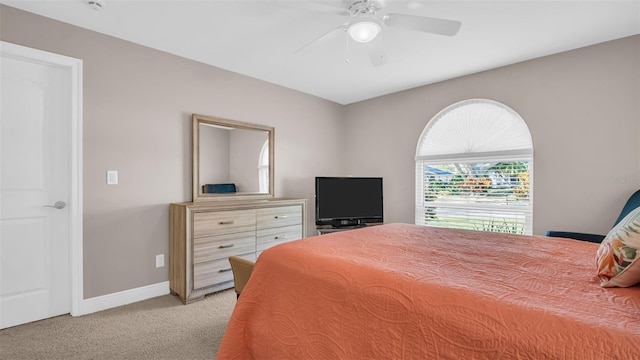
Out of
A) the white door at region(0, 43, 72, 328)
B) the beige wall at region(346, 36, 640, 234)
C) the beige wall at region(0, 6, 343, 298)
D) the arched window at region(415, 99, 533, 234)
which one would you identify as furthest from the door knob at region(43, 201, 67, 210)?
the beige wall at region(346, 36, 640, 234)

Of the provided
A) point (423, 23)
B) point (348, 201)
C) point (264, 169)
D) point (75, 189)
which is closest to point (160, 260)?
point (75, 189)

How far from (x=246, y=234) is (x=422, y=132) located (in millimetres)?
2602

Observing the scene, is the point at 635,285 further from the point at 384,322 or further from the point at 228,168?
the point at 228,168

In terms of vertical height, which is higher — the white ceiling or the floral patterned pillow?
the white ceiling

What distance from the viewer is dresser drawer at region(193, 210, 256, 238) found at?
9.41ft

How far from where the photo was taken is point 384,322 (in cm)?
111

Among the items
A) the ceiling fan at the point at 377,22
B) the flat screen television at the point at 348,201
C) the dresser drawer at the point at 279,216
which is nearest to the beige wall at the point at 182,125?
the dresser drawer at the point at 279,216

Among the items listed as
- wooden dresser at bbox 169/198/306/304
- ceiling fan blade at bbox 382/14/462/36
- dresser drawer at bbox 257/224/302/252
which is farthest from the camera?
dresser drawer at bbox 257/224/302/252

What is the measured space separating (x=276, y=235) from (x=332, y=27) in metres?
2.23

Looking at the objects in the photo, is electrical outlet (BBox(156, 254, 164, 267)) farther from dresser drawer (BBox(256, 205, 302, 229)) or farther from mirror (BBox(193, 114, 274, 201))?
dresser drawer (BBox(256, 205, 302, 229))

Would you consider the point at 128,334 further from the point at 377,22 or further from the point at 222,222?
the point at 377,22

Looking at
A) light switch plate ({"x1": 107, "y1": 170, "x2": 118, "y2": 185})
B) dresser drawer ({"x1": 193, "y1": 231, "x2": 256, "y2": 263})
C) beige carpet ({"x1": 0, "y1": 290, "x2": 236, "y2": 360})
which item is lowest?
beige carpet ({"x1": 0, "y1": 290, "x2": 236, "y2": 360})

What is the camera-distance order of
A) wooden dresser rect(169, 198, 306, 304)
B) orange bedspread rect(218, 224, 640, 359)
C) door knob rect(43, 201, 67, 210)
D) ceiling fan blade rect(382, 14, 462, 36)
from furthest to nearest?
wooden dresser rect(169, 198, 306, 304)
door knob rect(43, 201, 67, 210)
ceiling fan blade rect(382, 14, 462, 36)
orange bedspread rect(218, 224, 640, 359)

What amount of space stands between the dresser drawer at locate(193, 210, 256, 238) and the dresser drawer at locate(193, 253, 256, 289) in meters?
0.29
